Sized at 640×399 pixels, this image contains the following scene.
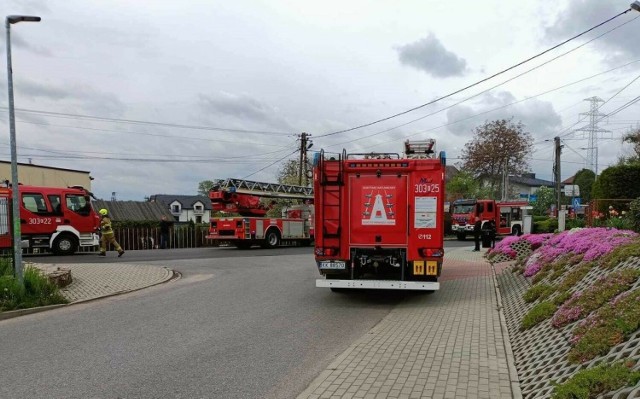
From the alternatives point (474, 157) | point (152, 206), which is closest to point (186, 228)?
point (152, 206)

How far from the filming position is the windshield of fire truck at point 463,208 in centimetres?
3591

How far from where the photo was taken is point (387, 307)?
32.7ft

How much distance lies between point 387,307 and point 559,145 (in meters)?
30.4

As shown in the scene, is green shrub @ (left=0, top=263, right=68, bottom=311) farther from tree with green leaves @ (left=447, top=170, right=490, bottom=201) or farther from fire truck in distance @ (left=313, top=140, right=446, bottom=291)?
tree with green leaves @ (left=447, top=170, right=490, bottom=201)

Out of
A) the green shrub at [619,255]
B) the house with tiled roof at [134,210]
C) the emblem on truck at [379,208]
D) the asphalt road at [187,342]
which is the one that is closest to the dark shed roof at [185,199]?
A: the house with tiled roof at [134,210]

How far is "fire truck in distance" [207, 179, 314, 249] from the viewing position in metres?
25.4

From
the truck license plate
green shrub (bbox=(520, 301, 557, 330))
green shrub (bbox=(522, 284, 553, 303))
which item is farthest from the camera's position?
the truck license plate

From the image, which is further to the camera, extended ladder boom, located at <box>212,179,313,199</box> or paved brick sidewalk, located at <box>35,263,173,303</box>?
extended ladder boom, located at <box>212,179,313,199</box>

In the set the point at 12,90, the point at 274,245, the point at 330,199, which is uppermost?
Result: the point at 12,90

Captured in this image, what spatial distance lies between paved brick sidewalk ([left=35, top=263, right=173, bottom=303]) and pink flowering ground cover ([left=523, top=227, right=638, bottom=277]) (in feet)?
29.7

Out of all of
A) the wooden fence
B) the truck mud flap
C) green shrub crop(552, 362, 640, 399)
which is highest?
green shrub crop(552, 362, 640, 399)

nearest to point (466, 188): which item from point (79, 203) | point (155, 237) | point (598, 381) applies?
point (155, 237)

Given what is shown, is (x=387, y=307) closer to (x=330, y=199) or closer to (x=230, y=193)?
(x=330, y=199)

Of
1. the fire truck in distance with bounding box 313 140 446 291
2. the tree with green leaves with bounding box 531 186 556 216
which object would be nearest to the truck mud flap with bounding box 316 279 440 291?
the fire truck in distance with bounding box 313 140 446 291
